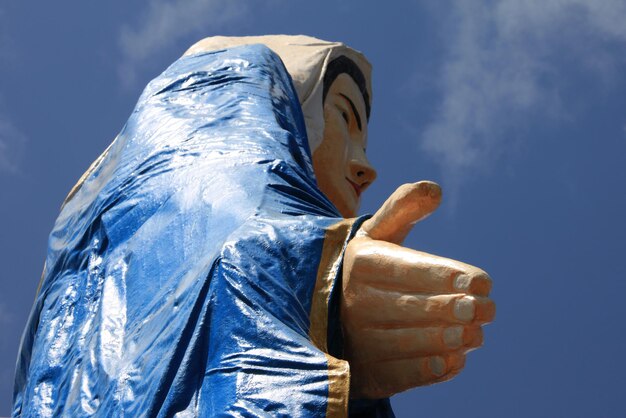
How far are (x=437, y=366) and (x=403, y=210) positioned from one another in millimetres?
367

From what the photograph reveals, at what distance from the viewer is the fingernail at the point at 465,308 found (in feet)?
10.0

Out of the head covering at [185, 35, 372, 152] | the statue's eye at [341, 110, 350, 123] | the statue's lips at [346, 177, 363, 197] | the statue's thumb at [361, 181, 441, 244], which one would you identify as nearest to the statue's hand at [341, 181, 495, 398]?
the statue's thumb at [361, 181, 441, 244]

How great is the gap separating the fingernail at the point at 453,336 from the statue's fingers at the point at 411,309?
0.07ft

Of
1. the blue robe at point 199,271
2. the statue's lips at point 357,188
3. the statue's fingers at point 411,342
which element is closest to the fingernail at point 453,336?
the statue's fingers at point 411,342

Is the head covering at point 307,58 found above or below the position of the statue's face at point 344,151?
above

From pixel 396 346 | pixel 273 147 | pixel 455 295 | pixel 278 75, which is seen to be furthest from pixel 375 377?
pixel 278 75

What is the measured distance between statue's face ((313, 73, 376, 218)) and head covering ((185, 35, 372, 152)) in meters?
0.10

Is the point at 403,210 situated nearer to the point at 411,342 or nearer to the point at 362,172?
the point at 411,342

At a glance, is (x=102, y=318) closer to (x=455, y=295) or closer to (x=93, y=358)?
(x=93, y=358)

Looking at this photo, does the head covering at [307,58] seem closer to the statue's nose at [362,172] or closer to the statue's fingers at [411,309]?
the statue's nose at [362,172]

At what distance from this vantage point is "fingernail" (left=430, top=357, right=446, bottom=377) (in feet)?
10.4

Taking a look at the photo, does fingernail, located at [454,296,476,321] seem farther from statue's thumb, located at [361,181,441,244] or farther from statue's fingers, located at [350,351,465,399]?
statue's thumb, located at [361,181,441,244]

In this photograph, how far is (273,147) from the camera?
383cm

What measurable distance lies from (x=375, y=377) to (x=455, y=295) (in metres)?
0.35
